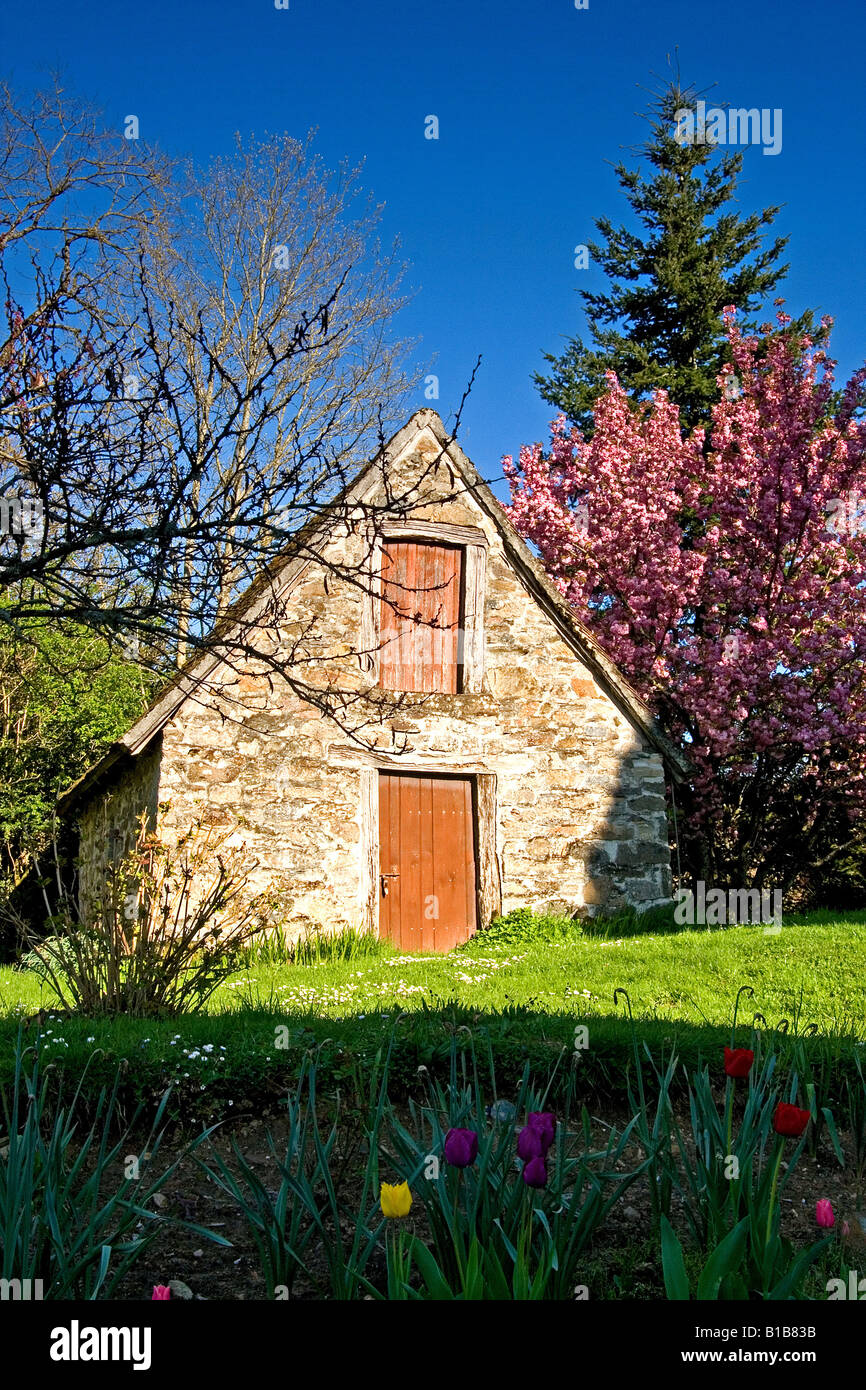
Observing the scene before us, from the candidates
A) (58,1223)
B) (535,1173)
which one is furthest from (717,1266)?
(58,1223)

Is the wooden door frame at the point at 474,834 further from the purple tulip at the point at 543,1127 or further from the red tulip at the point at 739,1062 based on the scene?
the purple tulip at the point at 543,1127

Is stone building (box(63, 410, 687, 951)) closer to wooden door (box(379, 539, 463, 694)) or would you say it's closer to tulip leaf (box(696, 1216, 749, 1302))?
wooden door (box(379, 539, 463, 694))

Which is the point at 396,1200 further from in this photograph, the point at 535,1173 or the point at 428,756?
the point at 428,756

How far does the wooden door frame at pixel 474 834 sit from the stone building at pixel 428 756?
2 centimetres

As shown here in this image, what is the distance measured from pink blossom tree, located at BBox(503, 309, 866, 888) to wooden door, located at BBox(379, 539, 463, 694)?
12.4 ft

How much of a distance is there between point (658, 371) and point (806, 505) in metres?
7.49

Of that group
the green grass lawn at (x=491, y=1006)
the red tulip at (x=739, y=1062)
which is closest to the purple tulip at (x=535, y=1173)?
the red tulip at (x=739, y=1062)

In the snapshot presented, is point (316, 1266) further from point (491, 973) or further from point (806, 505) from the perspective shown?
point (806, 505)

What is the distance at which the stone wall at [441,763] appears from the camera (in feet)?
33.4

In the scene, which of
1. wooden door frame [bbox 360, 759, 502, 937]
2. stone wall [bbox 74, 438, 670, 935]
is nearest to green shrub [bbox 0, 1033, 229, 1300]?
stone wall [bbox 74, 438, 670, 935]

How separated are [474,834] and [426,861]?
2.01 feet

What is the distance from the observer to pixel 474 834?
36.7 ft

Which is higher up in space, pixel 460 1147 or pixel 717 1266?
pixel 460 1147
